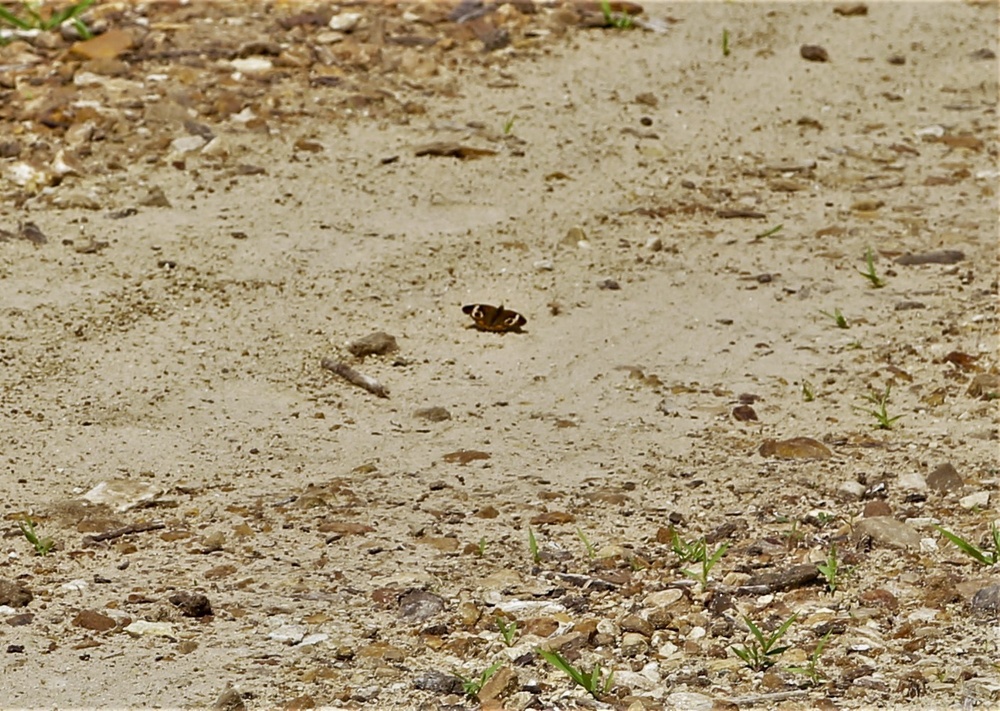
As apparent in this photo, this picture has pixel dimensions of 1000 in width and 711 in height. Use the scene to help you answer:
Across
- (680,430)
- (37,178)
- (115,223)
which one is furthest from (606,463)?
(37,178)

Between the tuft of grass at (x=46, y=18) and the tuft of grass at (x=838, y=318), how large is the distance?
8.79ft

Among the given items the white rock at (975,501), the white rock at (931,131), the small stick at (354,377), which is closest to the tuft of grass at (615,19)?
the white rock at (931,131)

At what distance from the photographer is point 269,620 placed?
2438mm

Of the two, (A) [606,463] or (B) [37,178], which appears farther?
(B) [37,178]

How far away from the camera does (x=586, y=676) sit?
2254mm

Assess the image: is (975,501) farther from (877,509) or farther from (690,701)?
(690,701)

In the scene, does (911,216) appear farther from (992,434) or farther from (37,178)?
(37,178)

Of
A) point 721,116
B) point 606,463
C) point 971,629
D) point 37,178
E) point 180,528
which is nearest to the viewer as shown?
point 971,629

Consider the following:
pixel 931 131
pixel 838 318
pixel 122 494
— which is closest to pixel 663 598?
pixel 122 494

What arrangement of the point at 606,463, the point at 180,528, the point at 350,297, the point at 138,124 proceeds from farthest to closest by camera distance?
the point at 138,124 < the point at 350,297 < the point at 606,463 < the point at 180,528

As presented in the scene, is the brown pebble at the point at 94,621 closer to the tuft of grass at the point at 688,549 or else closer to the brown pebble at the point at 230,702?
the brown pebble at the point at 230,702

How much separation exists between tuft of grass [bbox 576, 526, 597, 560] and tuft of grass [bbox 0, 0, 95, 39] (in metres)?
2.87

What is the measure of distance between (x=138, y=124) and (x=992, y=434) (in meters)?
2.68

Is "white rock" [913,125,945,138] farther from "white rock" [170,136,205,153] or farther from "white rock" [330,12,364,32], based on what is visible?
"white rock" [170,136,205,153]
